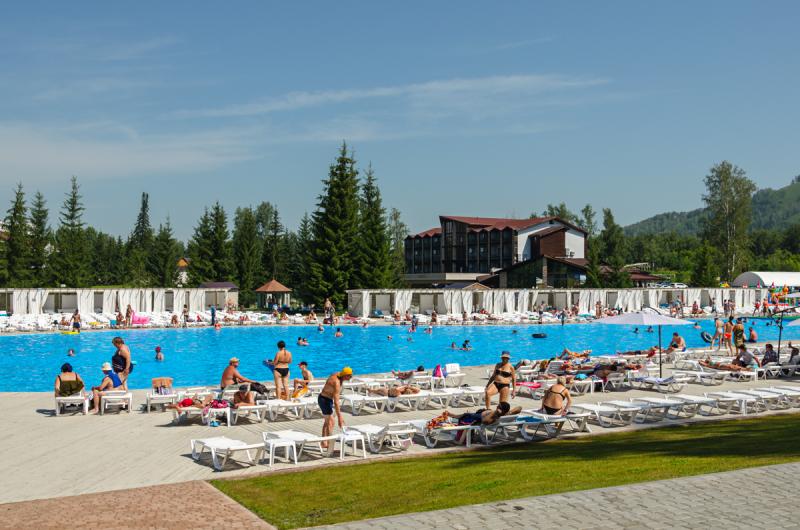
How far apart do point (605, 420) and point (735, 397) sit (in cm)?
292

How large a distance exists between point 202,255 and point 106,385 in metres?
48.1

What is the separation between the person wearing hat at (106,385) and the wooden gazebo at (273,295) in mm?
38471

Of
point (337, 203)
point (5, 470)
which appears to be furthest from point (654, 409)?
point (337, 203)

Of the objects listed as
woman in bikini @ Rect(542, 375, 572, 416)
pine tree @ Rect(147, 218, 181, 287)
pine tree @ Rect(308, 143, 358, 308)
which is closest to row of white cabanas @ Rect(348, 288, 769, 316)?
pine tree @ Rect(308, 143, 358, 308)

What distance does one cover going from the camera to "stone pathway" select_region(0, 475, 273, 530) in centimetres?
704

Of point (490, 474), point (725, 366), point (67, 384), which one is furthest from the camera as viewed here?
point (725, 366)

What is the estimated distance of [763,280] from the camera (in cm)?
6825

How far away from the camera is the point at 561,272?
216 ft

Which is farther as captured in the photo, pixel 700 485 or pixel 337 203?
pixel 337 203

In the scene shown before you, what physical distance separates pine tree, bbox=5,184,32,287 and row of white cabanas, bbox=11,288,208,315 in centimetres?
1092

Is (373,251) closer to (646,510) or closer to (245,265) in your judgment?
(245,265)

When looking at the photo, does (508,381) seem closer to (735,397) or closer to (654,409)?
(654,409)

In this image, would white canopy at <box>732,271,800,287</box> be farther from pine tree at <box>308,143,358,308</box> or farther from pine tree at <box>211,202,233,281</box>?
pine tree at <box>211,202,233,281</box>

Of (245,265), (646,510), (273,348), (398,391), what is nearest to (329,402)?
(398,391)
